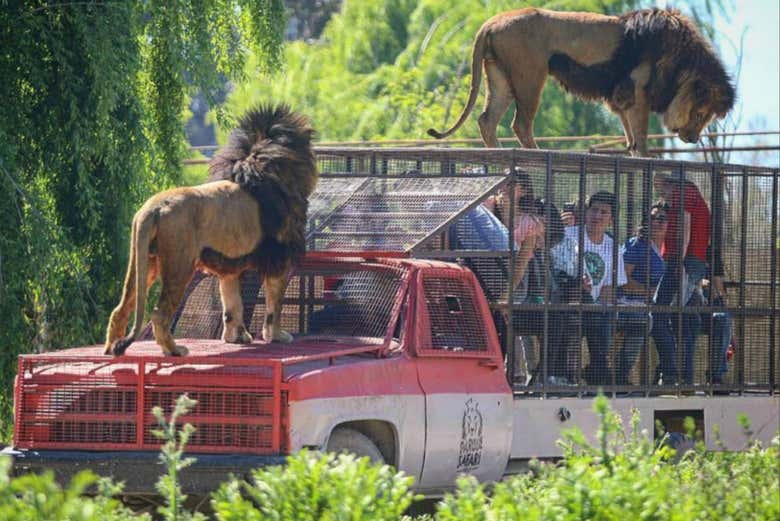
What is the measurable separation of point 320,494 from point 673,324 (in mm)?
6058

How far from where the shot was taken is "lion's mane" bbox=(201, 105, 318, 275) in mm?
8719

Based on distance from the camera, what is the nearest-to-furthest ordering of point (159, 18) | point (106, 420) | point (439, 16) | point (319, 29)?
point (106, 420) < point (159, 18) < point (439, 16) < point (319, 29)

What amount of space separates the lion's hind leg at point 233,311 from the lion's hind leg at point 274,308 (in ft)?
0.43

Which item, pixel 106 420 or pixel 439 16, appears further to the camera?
pixel 439 16

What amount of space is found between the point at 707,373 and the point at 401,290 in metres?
3.23

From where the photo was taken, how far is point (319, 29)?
45.2 m

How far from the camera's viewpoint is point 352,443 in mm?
8219

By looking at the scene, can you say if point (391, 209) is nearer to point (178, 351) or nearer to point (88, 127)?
point (178, 351)

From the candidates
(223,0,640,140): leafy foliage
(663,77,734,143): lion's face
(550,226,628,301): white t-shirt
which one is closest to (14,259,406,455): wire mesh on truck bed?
(550,226,628,301): white t-shirt

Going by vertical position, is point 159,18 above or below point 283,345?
above

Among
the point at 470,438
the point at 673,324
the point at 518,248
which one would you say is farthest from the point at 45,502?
the point at 673,324

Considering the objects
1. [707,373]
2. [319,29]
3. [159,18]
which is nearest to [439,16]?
[319,29]

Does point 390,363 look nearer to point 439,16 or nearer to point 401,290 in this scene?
point 401,290

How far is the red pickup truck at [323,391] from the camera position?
7.80 metres
